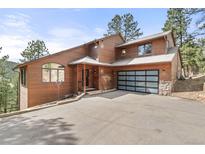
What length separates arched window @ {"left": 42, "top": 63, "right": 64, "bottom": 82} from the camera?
11.4 m

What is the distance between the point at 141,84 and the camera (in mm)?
13320

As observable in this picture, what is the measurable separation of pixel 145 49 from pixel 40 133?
12.3 meters

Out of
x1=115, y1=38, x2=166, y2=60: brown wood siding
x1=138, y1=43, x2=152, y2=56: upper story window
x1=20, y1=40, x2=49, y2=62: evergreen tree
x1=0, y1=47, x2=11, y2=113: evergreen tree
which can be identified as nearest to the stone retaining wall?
x1=115, y1=38, x2=166, y2=60: brown wood siding

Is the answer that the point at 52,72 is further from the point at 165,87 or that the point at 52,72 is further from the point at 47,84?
the point at 165,87

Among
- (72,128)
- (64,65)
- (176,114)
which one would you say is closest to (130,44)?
(64,65)

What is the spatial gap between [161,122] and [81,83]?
9186 millimetres

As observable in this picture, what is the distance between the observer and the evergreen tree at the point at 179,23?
782 inches

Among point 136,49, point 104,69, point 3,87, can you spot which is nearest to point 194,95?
point 136,49

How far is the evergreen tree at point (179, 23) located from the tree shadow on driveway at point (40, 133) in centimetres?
2118

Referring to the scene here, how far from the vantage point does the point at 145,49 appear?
13969 mm

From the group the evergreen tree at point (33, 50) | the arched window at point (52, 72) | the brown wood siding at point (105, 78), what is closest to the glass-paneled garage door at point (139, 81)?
the brown wood siding at point (105, 78)

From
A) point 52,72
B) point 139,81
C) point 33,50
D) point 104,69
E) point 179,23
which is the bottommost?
point 139,81

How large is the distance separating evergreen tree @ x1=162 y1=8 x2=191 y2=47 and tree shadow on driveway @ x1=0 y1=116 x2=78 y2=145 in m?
21.2
